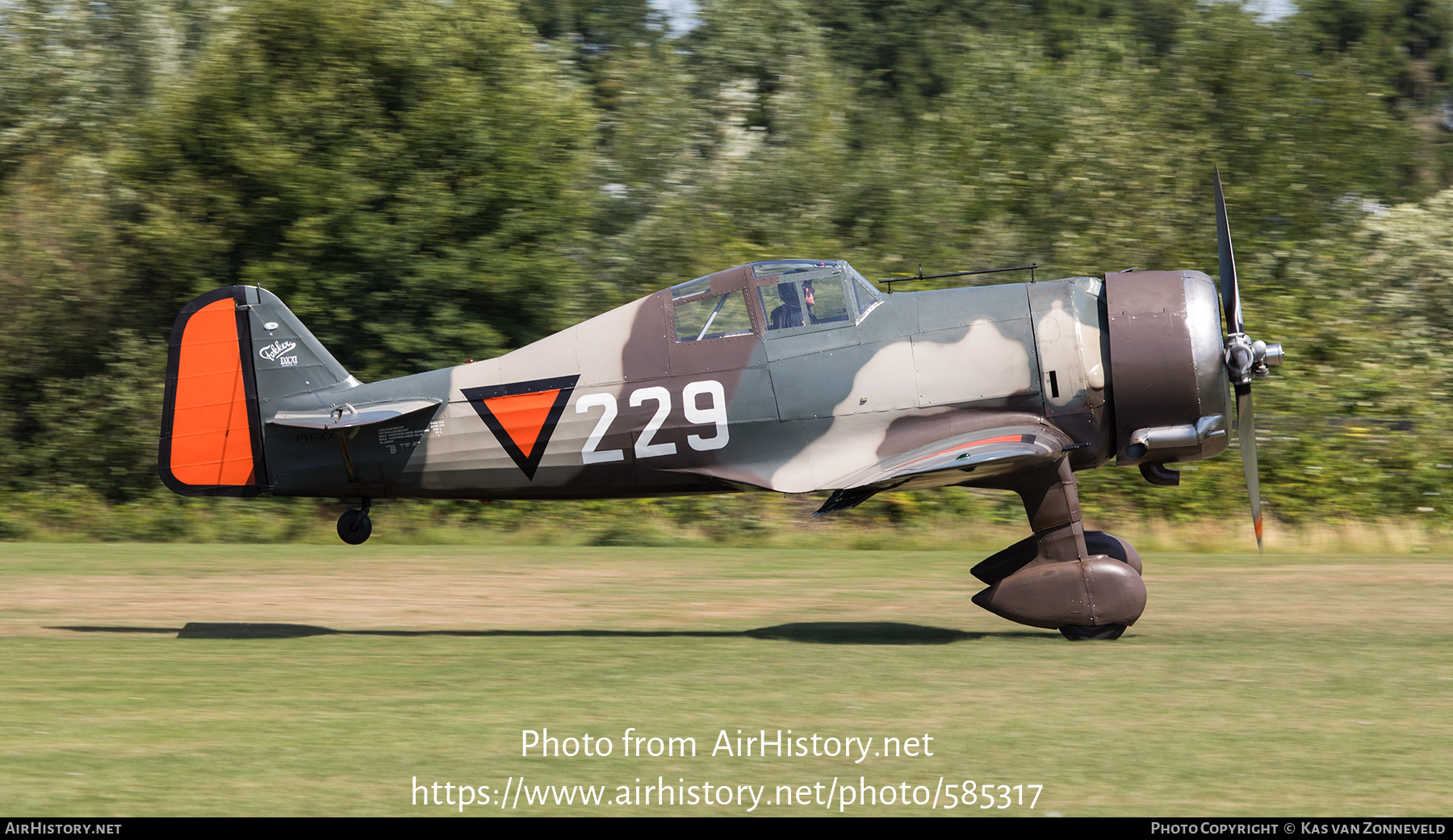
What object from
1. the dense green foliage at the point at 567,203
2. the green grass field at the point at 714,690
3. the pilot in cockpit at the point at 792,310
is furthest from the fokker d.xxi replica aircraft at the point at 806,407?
the dense green foliage at the point at 567,203

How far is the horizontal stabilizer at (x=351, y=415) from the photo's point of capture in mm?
9508

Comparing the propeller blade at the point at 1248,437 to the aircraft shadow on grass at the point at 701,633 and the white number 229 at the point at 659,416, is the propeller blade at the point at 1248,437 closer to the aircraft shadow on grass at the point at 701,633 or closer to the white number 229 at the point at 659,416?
the aircraft shadow on grass at the point at 701,633

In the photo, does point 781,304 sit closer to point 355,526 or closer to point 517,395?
point 517,395

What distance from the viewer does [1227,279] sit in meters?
9.20

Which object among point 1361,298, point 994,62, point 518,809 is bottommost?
point 1361,298

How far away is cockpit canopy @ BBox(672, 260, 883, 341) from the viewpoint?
9.47 m

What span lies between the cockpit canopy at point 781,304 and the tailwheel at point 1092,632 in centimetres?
273

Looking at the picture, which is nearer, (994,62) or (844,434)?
(844,434)

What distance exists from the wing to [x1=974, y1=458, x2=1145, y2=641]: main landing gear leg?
30 cm

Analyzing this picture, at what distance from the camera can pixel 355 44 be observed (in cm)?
2064

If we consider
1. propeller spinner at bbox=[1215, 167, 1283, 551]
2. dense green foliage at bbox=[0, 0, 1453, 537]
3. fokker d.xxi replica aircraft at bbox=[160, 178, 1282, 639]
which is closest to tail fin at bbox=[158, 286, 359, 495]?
fokker d.xxi replica aircraft at bbox=[160, 178, 1282, 639]
